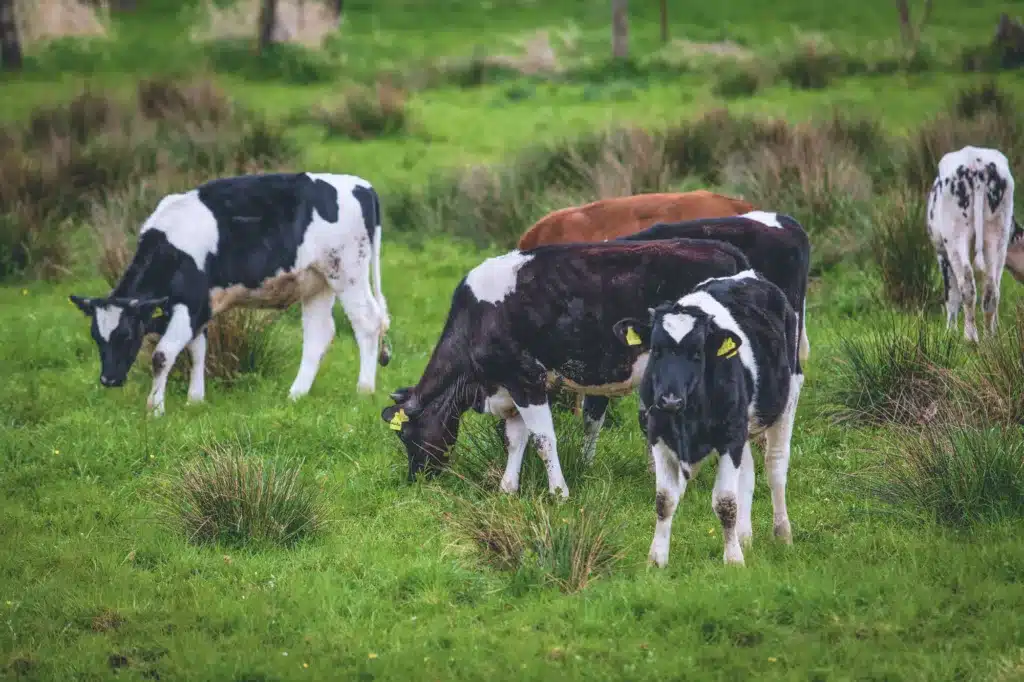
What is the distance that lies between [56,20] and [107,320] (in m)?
27.4

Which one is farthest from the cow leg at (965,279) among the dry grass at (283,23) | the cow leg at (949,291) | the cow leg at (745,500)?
the dry grass at (283,23)

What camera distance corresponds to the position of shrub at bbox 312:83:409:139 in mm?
23656

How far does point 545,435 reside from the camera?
943cm

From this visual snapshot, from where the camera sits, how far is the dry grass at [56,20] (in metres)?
35.6

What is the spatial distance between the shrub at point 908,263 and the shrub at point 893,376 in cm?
257

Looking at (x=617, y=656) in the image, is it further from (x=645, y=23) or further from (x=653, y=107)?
(x=645, y=23)

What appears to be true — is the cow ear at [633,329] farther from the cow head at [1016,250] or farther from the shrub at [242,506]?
the cow head at [1016,250]

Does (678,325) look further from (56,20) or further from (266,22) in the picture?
(56,20)

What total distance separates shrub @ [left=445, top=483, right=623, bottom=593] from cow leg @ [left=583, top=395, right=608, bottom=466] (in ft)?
5.39

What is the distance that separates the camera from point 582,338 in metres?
9.39

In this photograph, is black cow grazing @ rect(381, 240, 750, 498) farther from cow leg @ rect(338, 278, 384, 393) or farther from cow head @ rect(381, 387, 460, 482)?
cow leg @ rect(338, 278, 384, 393)

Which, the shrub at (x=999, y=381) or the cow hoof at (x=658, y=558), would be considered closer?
the cow hoof at (x=658, y=558)

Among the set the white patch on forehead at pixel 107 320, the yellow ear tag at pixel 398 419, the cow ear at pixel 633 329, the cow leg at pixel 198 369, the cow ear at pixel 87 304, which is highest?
the cow ear at pixel 633 329

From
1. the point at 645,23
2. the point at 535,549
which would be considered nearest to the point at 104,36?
the point at 645,23
